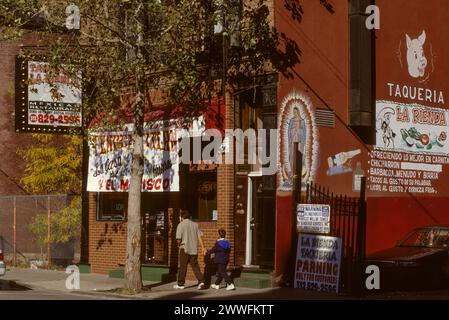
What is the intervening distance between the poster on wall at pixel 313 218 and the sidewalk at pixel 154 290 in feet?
4.99

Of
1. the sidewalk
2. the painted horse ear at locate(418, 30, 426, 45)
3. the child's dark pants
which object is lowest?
the sidewalk

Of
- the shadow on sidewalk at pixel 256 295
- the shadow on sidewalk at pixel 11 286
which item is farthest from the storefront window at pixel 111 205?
the shadow on sidewalk at pixel 256 295

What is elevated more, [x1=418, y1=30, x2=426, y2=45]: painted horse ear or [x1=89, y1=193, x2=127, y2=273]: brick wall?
[x1=418, y1=30, x2=426, y2=45]: painted horse ear

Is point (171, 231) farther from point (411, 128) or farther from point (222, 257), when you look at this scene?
point (411, 128)

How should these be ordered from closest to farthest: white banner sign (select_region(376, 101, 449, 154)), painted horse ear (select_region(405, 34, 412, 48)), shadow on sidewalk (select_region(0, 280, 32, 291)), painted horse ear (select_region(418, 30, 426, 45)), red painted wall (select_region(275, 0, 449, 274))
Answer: red painted wall (select_region(275, 0, 449, 274)) < shadow on sidewalk (select_region(0, 280, 32, 291)) < white banner sign (select_region(376, 101, 449, 154)) < painted horse ear (select_region(405, 34, 412, 48)) < painted horse ear (select_region(418, 30, 426, 45))

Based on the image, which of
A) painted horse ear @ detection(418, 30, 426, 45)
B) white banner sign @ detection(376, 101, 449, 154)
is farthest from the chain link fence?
painted horse ear @ detection(418, 30, 426, 45)

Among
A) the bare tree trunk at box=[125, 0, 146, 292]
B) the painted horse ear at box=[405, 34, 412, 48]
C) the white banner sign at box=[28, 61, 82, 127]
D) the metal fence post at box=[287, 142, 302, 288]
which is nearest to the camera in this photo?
the bare tree trunk at box=[125, 0, 146, 292]

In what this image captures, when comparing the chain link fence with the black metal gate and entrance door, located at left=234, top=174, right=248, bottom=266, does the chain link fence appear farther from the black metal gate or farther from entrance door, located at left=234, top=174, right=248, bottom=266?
the black metal gate

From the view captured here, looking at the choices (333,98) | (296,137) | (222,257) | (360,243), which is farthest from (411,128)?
(222,257)

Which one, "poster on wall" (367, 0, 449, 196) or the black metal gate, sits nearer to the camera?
the black metal gate

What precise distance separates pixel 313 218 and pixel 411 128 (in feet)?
18.3

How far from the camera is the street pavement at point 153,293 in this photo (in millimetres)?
18516

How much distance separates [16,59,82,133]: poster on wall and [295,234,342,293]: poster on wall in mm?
7526

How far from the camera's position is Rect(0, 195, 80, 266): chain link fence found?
1128 inches
